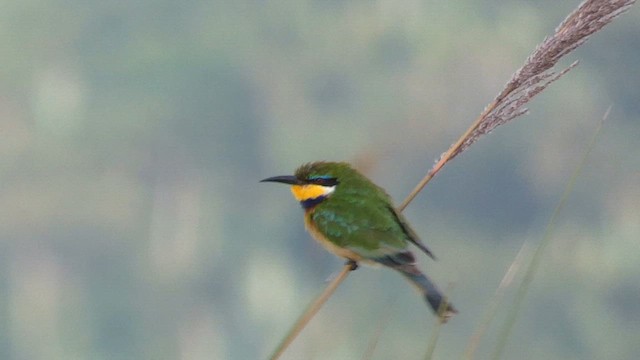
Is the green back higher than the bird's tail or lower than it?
higher

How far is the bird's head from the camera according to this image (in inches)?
91.4

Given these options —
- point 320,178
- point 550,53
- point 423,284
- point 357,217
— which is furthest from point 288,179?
point 550,53

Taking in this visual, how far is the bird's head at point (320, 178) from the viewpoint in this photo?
91.4 inches

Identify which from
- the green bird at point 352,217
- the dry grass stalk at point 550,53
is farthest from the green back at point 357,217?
the dry grass stalk at point 550,53

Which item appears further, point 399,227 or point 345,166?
point 345,166

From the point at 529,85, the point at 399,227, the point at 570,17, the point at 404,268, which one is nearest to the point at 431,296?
the point at 404,268

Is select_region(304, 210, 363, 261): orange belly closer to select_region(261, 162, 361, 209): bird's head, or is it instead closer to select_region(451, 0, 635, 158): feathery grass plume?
select_region(261, 162, 361, 209): bird's head

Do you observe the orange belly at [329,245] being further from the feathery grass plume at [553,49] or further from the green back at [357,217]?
the feathery grass plume at [553,49]

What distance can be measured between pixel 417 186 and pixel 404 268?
52 centimetres

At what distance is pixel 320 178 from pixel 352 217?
152 mm

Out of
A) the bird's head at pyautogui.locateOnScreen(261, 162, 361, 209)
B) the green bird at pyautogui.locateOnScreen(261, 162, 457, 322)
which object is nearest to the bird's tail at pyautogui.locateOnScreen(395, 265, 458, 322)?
the green bird at pyautogui.locateOnScreen(261, 162, 457, 322)

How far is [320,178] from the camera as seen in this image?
2354mm

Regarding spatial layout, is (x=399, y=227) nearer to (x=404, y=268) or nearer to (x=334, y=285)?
Answer: (x=404, y=268)

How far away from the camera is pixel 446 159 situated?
1623 mm
